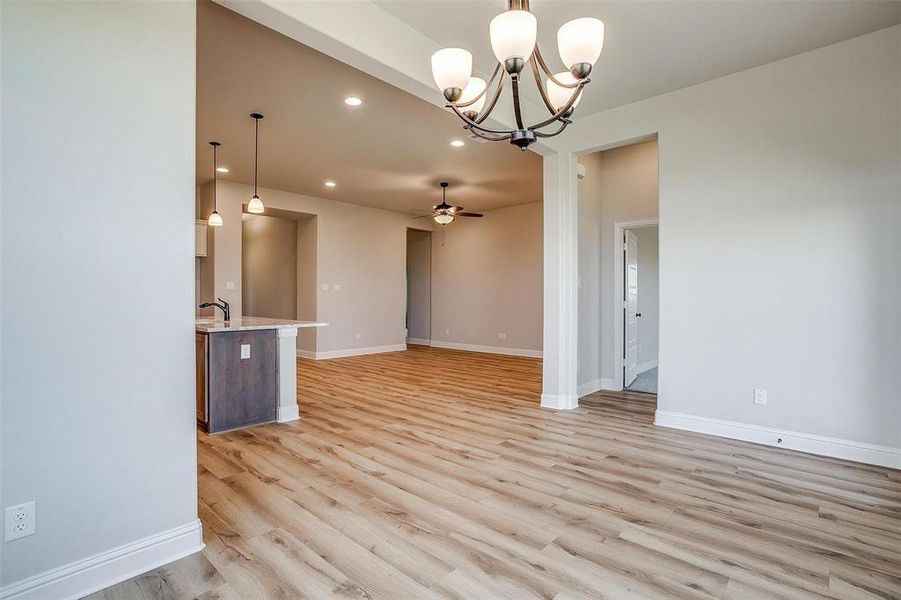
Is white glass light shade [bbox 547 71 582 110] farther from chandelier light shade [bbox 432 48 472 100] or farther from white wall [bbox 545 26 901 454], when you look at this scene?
white wall [bbox 545 26 901 454]

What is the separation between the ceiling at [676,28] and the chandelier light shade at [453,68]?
0.64 meters

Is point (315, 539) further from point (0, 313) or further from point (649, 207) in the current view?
point (649, 207)

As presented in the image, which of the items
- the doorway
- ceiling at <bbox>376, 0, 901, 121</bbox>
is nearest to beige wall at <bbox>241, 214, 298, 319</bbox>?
the doorway

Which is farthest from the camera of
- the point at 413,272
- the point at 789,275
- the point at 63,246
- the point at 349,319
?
the point at 413,272

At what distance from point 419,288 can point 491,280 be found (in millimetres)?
2117

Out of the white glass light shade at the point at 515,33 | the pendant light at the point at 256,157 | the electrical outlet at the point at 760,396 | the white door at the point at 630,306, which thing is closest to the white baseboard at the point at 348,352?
the pendant light at the point at 256,157

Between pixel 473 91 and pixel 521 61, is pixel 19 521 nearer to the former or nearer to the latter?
pixel 521 61

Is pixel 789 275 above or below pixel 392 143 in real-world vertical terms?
below

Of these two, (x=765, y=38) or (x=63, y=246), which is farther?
(x=765, y=38)

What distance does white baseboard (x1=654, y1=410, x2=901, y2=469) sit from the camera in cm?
297

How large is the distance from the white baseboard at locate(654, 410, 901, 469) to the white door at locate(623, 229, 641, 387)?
5.75 ft

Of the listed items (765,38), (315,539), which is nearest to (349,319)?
(315,539)

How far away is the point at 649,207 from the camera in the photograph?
517cm

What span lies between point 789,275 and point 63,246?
14.1ft
